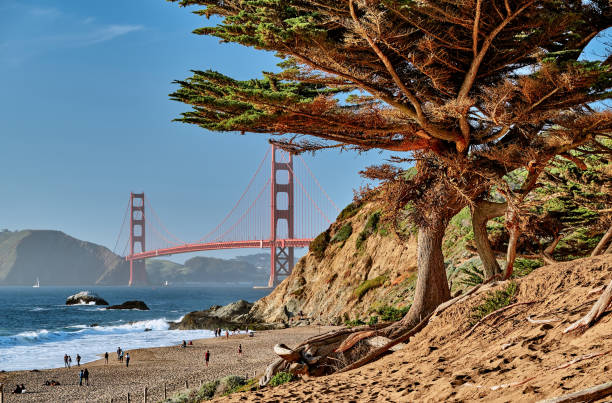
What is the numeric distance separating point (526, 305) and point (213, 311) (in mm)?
48233

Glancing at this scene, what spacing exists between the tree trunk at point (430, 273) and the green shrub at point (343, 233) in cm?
2922

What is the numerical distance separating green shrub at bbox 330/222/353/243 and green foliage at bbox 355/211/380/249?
2705 mm

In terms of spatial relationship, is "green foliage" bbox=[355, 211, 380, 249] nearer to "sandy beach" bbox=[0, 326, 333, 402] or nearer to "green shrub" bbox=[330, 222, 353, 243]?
"green shrub" bbox=[330, 222, 353, 243]

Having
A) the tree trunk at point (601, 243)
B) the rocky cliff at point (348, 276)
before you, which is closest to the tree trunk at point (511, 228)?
the tree trunk at point (601, 243)

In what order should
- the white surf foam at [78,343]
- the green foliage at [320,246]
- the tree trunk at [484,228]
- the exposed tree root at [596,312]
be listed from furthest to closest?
the green foliage at [320,246], the white surf foam at [78,343], the tree trunk at [484,228], the exposed tree root at [596,312]

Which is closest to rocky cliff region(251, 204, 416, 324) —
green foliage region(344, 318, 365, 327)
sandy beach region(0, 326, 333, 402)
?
green foliage region(344, 318, 365, 327)

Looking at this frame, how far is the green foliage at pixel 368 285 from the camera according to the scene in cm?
Answer: 3284

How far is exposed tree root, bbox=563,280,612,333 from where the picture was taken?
5.68 metres

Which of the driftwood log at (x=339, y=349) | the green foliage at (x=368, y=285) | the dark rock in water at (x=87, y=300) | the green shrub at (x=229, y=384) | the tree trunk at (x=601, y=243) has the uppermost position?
the tree trunk at (x=601, y=243)

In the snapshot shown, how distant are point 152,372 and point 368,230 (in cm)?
1823

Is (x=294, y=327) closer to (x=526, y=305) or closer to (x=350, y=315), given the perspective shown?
(x=350, y=315)

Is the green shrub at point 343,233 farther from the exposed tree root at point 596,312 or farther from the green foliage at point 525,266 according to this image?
the exposed tree root at point 596,312

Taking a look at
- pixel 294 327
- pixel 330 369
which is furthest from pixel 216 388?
pixel 294 327

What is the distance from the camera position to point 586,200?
42.8 feet
